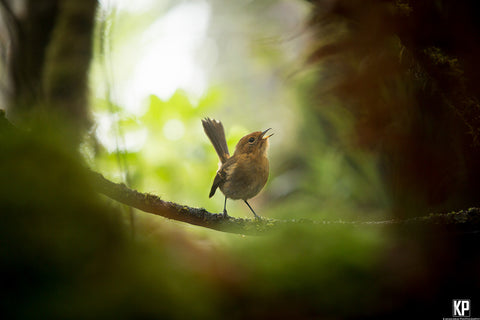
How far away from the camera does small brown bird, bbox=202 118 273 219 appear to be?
1.11 m

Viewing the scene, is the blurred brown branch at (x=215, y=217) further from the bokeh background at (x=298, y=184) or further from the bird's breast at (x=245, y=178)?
the bird's breast at (x=245, y=178)

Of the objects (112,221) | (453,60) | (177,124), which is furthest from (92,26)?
(453,60)

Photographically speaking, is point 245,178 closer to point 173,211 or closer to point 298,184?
point 298,184

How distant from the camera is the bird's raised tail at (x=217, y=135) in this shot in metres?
1.11

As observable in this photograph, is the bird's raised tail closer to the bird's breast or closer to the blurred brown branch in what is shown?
the bird's breast

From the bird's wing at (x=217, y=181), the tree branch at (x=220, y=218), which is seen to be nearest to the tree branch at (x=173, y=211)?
the tree branch at (x=220, y=218)

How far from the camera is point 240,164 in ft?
4.04

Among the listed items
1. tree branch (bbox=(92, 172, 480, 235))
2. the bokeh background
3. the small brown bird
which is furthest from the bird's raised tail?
tree branch (bbox=(92, 172, 480, 235))

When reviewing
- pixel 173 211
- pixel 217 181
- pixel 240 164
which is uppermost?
pixel 240 164

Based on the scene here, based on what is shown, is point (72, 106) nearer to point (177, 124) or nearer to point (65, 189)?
point (177, 124)

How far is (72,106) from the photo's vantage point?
2.92 ft

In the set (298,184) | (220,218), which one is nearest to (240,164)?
(298,184)

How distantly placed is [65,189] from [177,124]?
0.94 meters

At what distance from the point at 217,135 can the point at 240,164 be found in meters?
0.16
